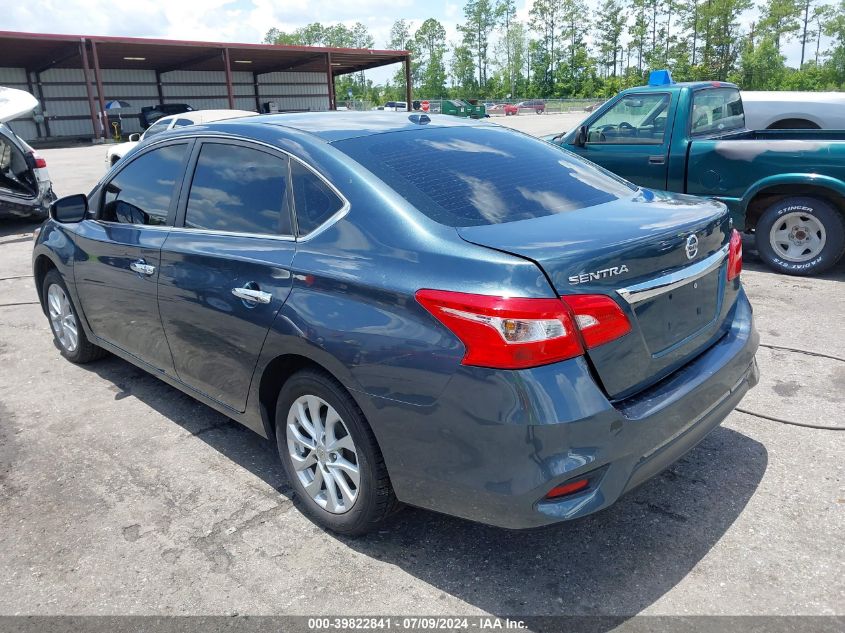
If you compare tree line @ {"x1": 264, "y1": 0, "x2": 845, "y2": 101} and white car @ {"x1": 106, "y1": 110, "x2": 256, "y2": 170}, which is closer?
white car @ {"x1": 106, "y1": 110, "x2": 256, "y2": 170}

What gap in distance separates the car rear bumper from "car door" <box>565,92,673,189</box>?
5.34m

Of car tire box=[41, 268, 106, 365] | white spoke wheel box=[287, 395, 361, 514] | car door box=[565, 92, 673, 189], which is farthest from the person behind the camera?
car door box=[565, 92, 673, 189]

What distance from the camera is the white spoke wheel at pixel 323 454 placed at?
279 cm

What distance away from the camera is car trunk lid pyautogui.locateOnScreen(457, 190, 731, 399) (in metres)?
2.35

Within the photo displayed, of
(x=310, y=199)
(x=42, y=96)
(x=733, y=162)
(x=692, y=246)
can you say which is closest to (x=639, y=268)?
(x=692, y=246)

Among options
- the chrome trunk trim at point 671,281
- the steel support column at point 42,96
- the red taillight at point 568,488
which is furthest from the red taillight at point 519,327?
the steel support column at point 42,96

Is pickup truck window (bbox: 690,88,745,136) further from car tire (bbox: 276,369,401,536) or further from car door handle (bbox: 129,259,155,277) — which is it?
car tire (bbox: 276,369,401,536)

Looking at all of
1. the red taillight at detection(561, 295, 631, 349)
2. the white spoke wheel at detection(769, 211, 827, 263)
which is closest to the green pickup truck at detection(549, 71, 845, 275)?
the white spoke wheel at detection(769, 211, 827, 263)

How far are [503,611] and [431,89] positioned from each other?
369 feet

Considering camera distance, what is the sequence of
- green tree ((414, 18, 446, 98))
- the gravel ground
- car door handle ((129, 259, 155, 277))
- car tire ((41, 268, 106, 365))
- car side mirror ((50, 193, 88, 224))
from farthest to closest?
green tree ((414, 18, 446, 98)) → car tire ((41, 268, 106, 365)) → car side mirror ((50, 193, 88, 224)) → car door handle ((129, 259, 155, 277)) → the gravel ground

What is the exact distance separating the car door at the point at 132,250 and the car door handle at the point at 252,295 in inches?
32.0

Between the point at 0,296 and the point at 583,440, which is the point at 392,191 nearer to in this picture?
the point at 583,440

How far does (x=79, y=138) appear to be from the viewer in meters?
39.4

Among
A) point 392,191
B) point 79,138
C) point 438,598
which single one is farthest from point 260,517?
point 79,138
